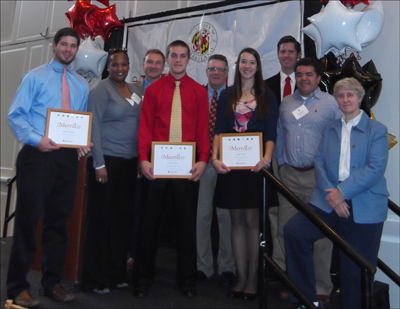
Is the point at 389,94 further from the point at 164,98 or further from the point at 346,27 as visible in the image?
the point at 164,98

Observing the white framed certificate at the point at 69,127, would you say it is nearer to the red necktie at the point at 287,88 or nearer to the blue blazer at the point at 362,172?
the blue blazer at the point at 362,172

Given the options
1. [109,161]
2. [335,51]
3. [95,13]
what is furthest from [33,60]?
[335,51]

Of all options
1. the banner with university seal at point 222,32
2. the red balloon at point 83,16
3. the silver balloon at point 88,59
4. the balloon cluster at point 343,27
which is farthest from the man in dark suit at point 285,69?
the red balloon at point 83,16

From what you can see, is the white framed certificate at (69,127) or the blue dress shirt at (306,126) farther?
the blue dress shirt at (306,126)

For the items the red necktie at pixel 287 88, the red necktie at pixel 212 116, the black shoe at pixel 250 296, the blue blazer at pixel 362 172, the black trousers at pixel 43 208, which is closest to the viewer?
the blue blazer at pixel 362 172

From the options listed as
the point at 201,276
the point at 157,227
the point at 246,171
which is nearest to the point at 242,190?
the point at 246,171

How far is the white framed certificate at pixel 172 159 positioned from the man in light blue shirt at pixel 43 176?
0.46 meters

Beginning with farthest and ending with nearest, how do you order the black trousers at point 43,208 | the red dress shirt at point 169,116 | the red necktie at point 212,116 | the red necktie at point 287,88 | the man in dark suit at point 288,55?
the red necktie at point 287,88, the man in dark suit at point 288,55, the red necktie at point 212,116, the red dress shirt at point 169,116, the black trousers at point 43,208

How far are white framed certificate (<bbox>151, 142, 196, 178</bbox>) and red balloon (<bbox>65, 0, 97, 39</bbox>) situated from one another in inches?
99.5

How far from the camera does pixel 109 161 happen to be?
97.4 inches

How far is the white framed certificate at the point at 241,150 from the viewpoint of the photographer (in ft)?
7.65

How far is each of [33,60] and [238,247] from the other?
17.9 feet

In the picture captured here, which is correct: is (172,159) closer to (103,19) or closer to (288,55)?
(288,55)

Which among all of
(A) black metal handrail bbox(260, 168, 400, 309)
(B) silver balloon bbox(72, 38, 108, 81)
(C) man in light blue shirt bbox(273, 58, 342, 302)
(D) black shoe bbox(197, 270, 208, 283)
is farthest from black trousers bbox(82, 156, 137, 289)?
(B) silver balloon bbox(72, 38, 108, 81)
